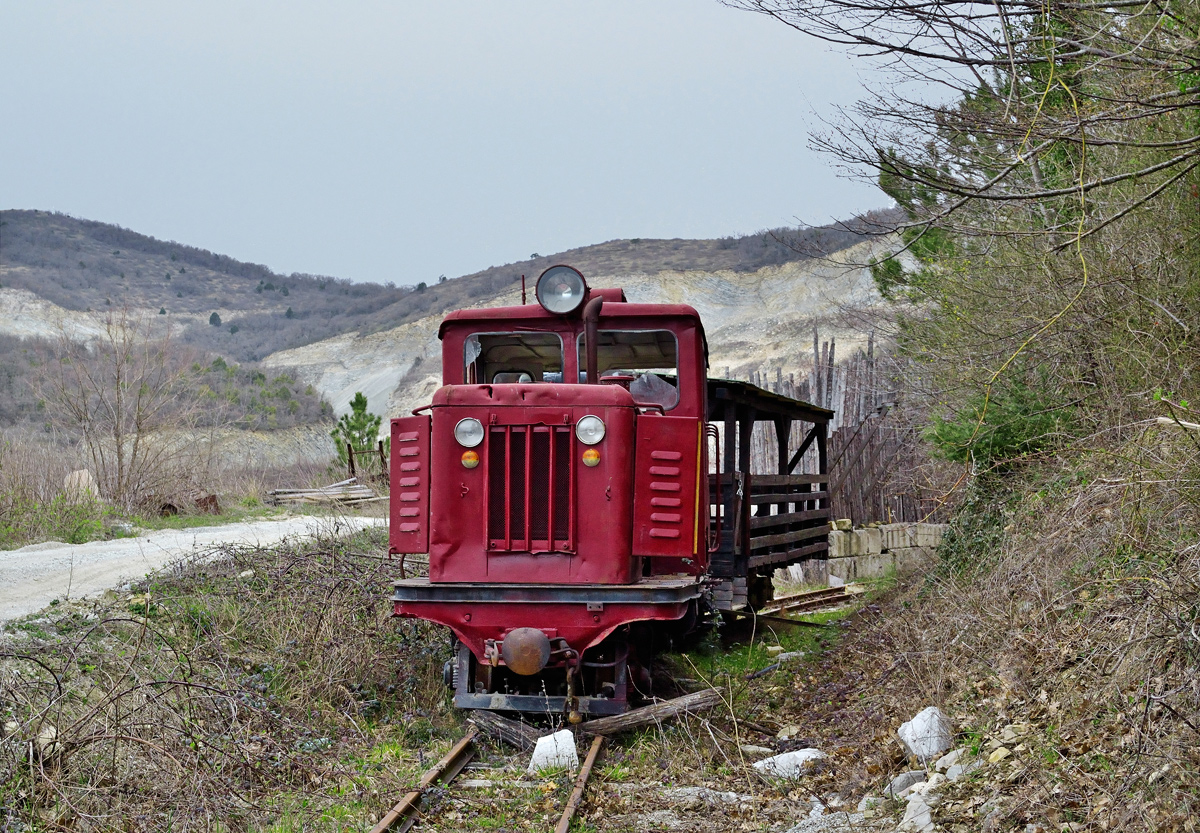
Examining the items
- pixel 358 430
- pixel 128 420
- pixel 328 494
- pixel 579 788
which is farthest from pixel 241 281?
pixel 579 788

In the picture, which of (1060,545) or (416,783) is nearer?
(416,783)

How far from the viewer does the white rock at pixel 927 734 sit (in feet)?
17.0

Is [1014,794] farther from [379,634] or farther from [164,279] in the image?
[164,279]

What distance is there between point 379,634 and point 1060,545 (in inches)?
200

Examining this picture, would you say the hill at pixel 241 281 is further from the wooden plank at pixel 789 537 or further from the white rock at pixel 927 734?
the white rock at pixel 927 734

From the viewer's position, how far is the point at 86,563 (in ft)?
38.3

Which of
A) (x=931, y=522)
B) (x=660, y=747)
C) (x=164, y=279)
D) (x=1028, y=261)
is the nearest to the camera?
(x=660, y=747)

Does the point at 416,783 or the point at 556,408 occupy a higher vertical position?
the point at 556,408

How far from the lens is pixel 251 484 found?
82.1 ft

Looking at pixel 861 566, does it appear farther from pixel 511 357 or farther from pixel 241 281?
pixel 241 281

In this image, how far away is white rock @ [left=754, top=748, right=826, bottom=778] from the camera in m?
5.68

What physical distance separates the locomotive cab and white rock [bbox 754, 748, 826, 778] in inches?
40.5

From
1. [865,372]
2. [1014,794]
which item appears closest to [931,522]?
[865,372]

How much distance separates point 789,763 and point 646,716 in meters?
1.05
